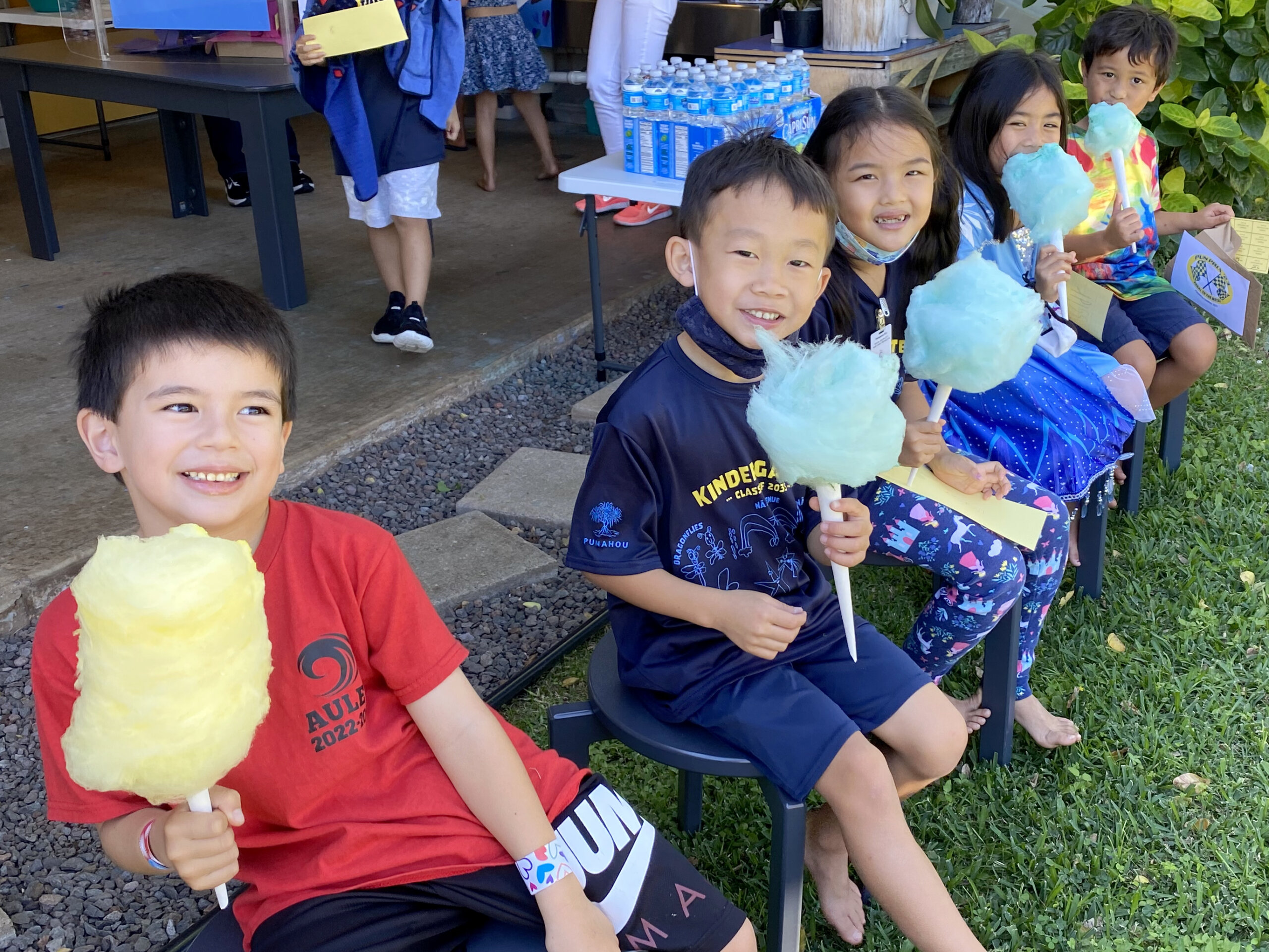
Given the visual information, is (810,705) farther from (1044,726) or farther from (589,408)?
(589,408)

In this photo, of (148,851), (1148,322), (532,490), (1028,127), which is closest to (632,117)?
(532,490)

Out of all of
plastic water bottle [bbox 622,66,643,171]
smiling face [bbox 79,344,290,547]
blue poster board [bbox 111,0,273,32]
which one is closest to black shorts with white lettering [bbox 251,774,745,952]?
smiling face [bbox 79,344,290,547]

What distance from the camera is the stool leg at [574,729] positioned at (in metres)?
1.96

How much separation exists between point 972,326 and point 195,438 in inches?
51.4

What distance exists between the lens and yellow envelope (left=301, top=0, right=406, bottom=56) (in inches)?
154

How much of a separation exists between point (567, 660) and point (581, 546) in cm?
117

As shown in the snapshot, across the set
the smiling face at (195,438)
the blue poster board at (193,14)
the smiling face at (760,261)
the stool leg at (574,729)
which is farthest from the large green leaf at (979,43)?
the smiling face at (195,438)

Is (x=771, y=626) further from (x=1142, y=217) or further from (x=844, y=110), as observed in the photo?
(x=1142, y=217)

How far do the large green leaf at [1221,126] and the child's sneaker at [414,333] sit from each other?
11.9 feet

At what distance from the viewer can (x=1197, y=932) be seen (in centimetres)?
211

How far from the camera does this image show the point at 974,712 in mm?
2566

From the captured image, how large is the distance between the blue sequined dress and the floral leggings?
0.83 feet

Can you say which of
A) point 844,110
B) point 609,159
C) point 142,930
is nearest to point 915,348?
point 844,110

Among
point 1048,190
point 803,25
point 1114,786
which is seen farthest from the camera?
point 803,25
